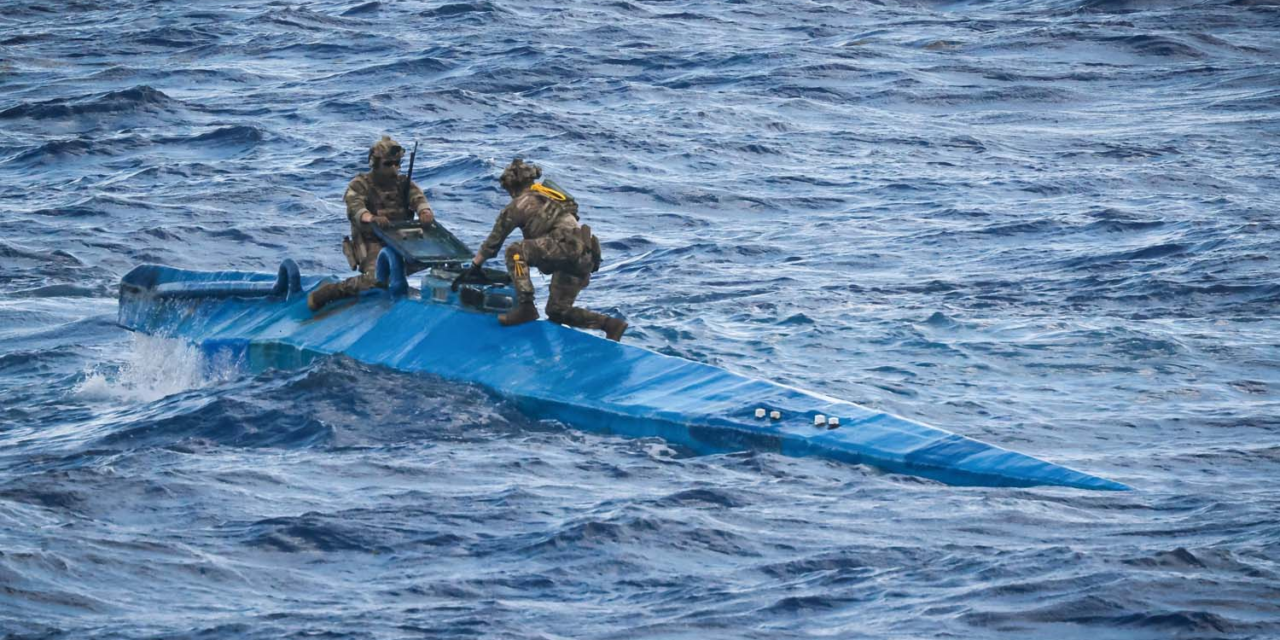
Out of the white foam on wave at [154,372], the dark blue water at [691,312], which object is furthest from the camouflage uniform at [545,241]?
the white foam on wave at [154,372]

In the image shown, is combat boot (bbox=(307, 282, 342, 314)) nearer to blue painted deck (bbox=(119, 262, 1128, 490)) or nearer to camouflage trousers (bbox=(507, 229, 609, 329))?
blue painted deck (bbox=(119, 262, 1128, 490))

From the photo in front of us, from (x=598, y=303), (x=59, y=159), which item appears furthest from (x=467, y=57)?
(x=598, y=303)

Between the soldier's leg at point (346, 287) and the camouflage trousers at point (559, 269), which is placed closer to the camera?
the camouflage trousers at point (559, 269)

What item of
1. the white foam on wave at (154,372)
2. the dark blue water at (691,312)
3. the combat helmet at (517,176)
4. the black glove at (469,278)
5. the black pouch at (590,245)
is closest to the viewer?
the dark blue water at (691,312)

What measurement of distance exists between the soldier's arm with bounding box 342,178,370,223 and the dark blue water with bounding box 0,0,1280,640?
6.08 feet

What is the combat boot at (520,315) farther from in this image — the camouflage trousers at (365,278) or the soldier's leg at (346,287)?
the soldier's leg at (346,287)

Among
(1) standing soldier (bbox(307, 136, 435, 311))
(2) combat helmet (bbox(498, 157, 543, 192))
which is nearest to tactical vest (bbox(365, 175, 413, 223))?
(1) standing soldier (bbox(307, 136, 435, 311))

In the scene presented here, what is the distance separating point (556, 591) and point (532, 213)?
17.3 feet

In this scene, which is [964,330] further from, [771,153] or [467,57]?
[467,57]

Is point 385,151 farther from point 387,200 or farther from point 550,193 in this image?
point 550,193

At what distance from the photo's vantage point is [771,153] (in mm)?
29609

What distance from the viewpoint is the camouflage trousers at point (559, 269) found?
15.4 meters

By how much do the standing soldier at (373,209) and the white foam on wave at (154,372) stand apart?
1327 mm

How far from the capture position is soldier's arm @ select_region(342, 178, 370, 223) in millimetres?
17297
